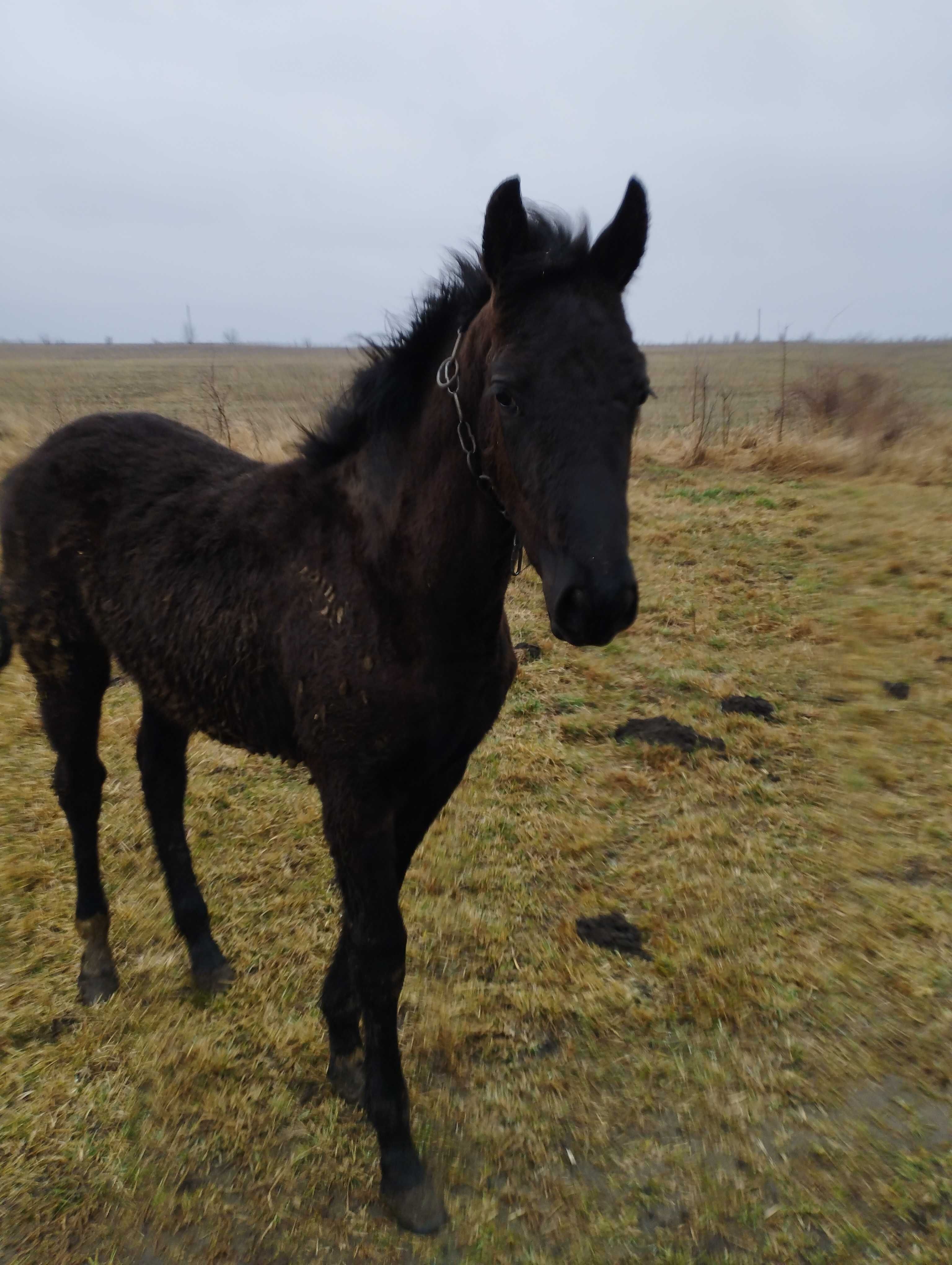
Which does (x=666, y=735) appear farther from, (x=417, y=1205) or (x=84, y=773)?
(x=84, y=773)

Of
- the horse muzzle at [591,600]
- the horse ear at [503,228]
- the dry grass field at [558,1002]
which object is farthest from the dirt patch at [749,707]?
the horse ear at [503,228]

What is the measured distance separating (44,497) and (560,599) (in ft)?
7.63

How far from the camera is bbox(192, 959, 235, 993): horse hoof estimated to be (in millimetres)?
3104

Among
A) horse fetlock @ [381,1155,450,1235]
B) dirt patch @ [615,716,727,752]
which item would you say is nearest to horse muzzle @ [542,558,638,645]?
horse fetlock @ [381,1155,450,1235]

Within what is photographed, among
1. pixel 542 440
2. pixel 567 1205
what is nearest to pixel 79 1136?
pixel 567 1205

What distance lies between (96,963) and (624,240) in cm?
318

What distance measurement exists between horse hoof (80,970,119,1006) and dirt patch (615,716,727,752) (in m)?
3.13

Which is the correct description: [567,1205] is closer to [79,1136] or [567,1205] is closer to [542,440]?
[79,1136]

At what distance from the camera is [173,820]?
3312 millimetres

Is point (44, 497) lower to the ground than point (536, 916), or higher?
higher

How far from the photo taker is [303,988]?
3100mm

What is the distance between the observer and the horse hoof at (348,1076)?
104 inches

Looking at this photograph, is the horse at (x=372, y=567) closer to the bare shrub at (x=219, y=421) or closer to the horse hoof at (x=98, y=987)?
the horse hoof at (x=98, y=987)

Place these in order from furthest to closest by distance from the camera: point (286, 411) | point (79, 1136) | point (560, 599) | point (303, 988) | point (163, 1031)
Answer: point (286, 411) < point (303, 988) < point (163, 1031) < point (79, 1136) < point (560, 599)
